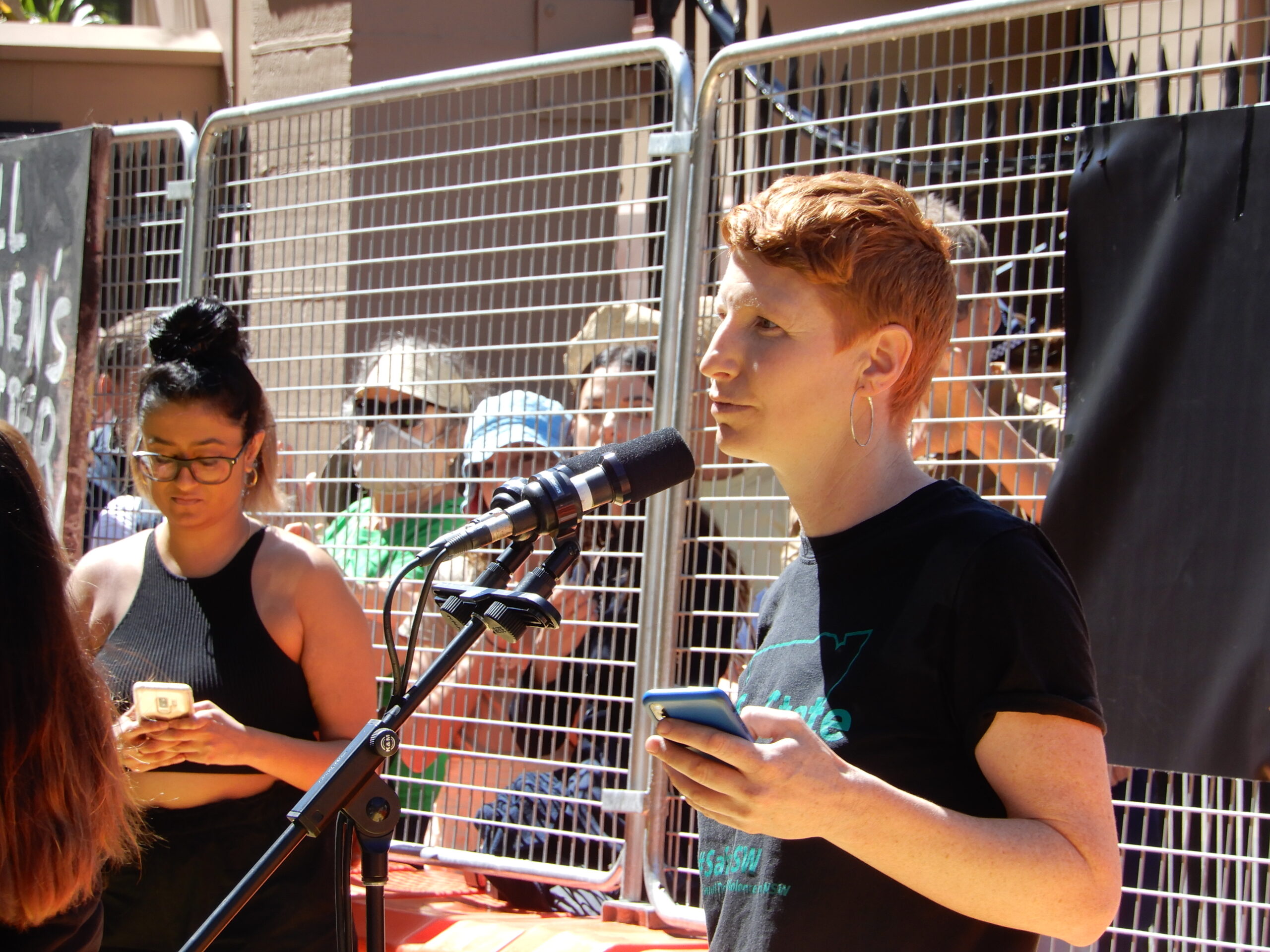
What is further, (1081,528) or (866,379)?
(1081,528)

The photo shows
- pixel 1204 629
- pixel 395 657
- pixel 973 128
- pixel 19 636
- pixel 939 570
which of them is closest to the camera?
pixel 939 570

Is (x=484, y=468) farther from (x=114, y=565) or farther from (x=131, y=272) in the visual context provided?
(x=131, y=272)

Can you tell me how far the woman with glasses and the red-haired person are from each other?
126 centimetres

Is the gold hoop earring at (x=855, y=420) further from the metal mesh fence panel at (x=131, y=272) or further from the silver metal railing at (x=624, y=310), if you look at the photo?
the metal mesh fence panel at (x=131, y=272)

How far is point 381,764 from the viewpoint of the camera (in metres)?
1.68

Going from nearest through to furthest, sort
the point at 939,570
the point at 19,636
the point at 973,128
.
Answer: the point at 939,570, the point at 19,636, the point at 973,128

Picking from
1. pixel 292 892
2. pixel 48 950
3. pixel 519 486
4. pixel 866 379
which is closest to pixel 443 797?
pixel 292 892

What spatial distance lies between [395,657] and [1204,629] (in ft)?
5.86

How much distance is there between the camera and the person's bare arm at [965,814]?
1290mm

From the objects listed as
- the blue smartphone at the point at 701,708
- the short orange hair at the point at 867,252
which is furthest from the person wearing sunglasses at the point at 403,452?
the blue smartphone at the point at 701,708

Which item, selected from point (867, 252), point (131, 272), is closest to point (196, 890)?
point (867, 252)

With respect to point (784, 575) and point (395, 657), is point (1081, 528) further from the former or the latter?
point (395, 657)

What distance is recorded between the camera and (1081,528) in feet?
8.75

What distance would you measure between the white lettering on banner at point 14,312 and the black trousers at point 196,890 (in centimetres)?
236
